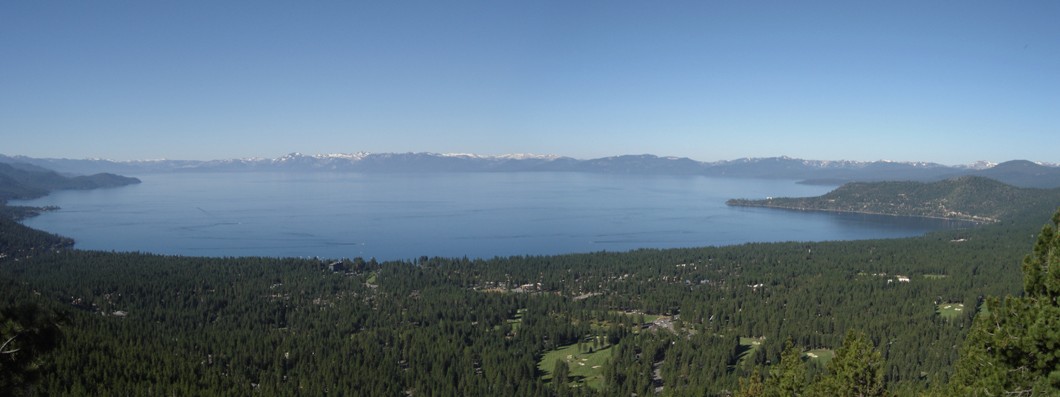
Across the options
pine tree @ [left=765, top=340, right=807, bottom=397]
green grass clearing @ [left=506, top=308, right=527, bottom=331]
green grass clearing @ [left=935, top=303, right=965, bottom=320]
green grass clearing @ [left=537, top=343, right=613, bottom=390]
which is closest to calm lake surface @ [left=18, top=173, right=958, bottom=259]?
green grass clearing @ [left=506, top=308, right=527, bottom=331]

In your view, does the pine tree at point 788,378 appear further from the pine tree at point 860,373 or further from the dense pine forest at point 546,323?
the pine tree at point 860,373

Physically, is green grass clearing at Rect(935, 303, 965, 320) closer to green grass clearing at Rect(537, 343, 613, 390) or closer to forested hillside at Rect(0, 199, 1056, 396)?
forested hillside at Rect(0, 199, 1056, 396)

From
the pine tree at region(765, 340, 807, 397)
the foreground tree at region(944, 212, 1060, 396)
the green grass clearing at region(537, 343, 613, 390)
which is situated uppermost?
the foreground tree at region(944, 212, 1060, 396)

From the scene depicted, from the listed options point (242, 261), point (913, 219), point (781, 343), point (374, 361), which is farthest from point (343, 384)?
point (913, 219)

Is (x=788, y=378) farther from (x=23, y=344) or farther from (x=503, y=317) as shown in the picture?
(x=503, y=317)

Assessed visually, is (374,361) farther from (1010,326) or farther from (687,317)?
(1010,326)
